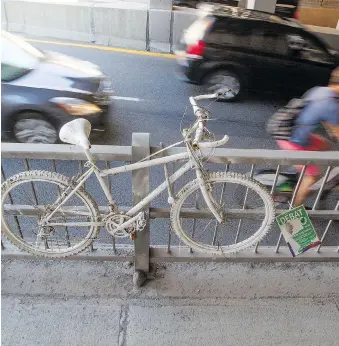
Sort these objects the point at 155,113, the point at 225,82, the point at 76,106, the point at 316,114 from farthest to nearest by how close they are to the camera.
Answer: the point at 225,82 < the point at 155,113 < the point at 76,106 < the point at 316,114

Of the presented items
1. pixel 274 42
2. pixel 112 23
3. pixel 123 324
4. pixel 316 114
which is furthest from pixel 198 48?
pixel 123 324

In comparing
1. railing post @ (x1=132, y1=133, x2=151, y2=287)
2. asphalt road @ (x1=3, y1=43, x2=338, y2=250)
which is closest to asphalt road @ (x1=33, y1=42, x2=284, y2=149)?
asphalt road @ (x1=3, y1=43, x2=338, y2=250)

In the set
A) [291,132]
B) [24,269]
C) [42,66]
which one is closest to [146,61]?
[42,66]

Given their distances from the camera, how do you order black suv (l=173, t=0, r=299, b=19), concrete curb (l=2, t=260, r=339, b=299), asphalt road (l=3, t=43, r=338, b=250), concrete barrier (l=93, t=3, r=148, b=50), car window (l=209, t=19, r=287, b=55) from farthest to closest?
black suv (l=173, t=0, r=299, b=19) → concrete barrier (l=93, t=3, r=148, b=50) → car window (l=209, t=19, r=287, b=55) → asphalt road (l=3, t=43, r=338, b=250) → concrete curb (l=2, t=260, r=339, b=299)

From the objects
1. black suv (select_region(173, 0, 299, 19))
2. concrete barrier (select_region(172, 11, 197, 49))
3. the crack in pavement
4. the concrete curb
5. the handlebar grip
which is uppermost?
the handlebar grip

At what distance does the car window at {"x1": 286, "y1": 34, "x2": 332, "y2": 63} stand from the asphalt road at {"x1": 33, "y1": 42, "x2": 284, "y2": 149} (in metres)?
0.81

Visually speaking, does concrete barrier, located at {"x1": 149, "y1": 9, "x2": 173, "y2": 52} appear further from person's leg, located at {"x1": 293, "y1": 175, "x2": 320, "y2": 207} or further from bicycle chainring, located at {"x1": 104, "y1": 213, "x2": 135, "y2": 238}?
bicycle chainring, located at {"x1": 104, "y1": 213, "x2": 135, "y2": 238}

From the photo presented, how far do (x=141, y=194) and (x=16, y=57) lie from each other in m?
3.20

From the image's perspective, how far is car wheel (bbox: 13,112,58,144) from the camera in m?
4.36

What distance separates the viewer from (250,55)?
20.6 ft

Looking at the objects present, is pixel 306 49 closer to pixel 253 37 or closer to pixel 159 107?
pixel 253 37

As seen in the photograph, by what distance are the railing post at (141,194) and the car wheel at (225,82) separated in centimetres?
417

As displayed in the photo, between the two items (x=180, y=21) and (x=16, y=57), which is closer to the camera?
(x=16, y=57)

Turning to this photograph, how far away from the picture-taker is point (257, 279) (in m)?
2.89
